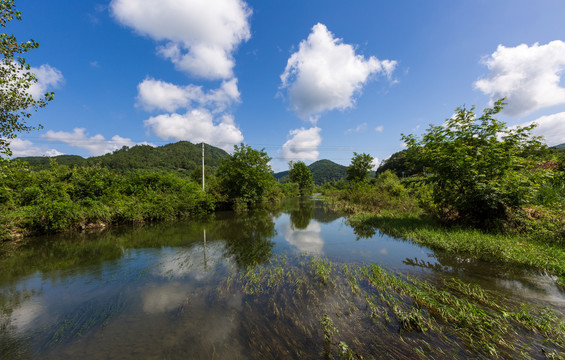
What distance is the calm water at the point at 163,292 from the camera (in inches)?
140

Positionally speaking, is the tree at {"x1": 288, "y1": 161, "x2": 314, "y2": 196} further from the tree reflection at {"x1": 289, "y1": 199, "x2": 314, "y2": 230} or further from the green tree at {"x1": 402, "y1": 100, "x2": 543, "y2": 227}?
the green tree at {"x1": 402, "y1": 100, "x2": 543, "y2": 227}

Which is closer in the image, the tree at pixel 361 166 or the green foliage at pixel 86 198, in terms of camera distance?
the green foliage at pixel 86 198

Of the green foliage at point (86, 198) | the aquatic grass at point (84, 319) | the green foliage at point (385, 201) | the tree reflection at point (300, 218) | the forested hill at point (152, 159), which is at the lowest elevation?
the tree reflection at point (300, 218)

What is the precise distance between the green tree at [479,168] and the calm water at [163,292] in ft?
12.0

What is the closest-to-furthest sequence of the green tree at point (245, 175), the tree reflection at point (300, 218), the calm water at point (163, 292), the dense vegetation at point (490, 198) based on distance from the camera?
1. the calm water at point (163, 292)
2. the dense vegetation at point (490, 198)
3. the tree reflection at point (300, 218)
4. the green tree at point (245, 175)

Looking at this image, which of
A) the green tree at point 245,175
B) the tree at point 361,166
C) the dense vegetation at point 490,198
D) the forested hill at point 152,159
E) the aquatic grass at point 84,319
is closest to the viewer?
the aquatic grass at point 84,319

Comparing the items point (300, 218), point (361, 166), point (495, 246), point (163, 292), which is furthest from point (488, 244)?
point (361, 166)

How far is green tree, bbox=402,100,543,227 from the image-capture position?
8625 millimetres

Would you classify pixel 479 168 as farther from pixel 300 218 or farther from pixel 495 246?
pixel 300 218

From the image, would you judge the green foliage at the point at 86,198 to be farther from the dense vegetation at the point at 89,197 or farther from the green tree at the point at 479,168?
the green tree at the point at 479,168

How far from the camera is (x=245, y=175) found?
25.0 meters

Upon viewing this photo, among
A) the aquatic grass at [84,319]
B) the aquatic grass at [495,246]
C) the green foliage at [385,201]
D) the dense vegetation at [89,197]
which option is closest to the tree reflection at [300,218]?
the green foliage at [385,201]

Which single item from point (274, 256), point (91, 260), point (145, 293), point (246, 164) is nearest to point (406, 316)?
point (274, 256)

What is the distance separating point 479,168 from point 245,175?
21003 millimetres
